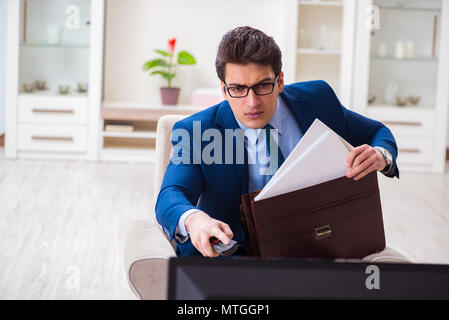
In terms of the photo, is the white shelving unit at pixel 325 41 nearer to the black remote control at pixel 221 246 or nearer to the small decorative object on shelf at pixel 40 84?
the small decorative object on shelf at pixel 40 84

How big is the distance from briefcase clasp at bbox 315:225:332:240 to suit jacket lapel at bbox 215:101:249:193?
1.13ft

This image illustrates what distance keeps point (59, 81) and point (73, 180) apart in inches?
44.9

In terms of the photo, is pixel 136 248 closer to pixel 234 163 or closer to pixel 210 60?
pixel 234 163

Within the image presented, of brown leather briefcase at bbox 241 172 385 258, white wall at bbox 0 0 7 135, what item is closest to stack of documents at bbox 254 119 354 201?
brown leather briefcase at bbox 241 172 385 258

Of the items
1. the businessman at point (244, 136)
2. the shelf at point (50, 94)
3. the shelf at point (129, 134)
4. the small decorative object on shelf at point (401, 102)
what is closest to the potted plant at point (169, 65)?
the shelf at point (129, 134)

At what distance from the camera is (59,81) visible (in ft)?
15.9

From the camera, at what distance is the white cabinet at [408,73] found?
4.72 m

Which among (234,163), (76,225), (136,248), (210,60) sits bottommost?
(76,225)

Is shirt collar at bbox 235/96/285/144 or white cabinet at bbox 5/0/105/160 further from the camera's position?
white cabinet at bbox 5/0/105/160

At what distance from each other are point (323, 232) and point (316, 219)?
0.03m

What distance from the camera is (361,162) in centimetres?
112

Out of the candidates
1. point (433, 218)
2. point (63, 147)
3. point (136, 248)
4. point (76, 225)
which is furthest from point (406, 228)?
point (63, 147)

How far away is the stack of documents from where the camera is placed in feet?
3.36

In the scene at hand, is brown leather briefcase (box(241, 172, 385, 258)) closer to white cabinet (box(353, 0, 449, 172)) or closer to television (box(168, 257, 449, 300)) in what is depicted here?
television (box(168, 257, 449, 300))
